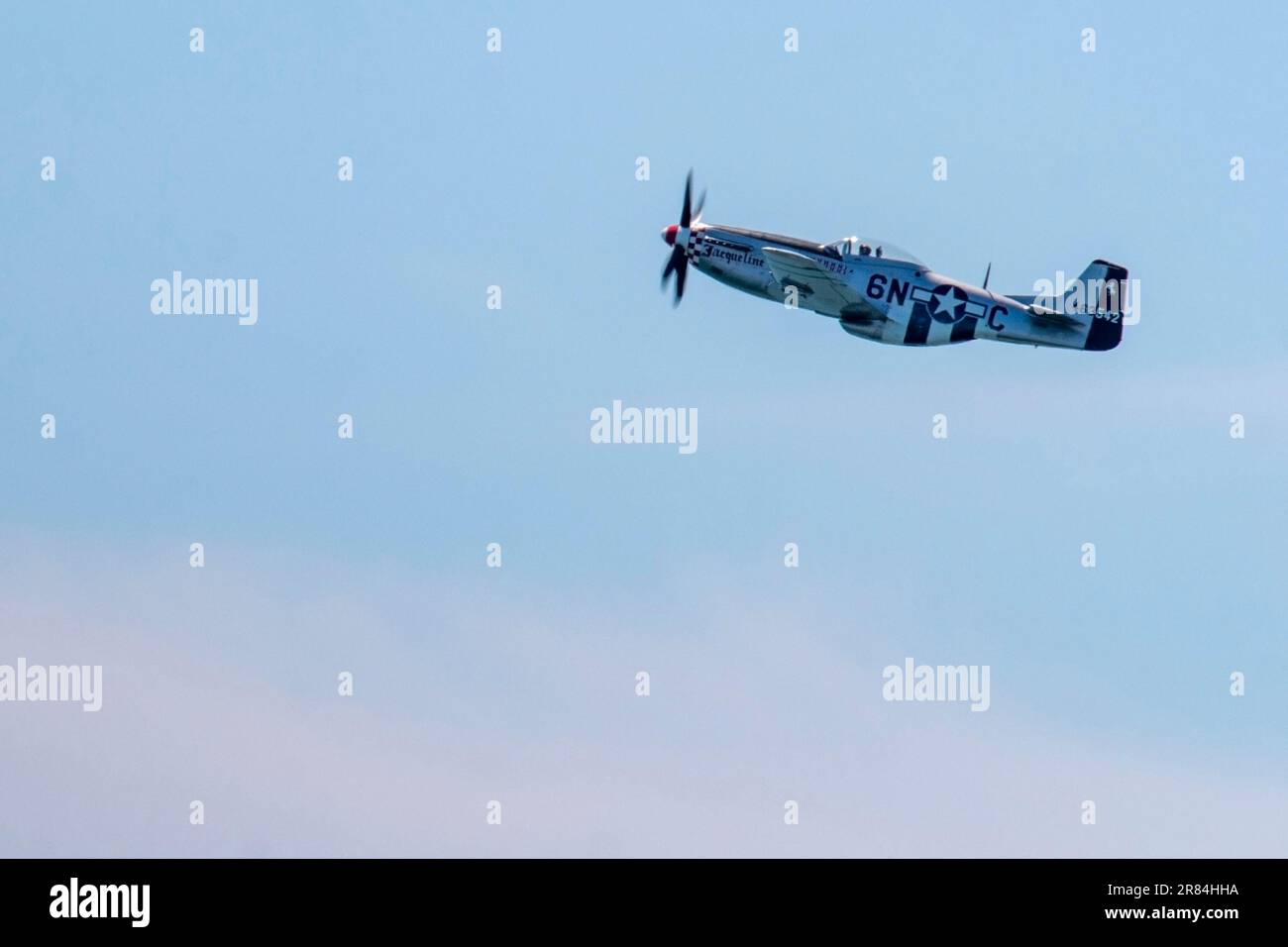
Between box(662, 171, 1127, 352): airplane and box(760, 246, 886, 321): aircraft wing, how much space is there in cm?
3

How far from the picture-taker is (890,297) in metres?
90.2

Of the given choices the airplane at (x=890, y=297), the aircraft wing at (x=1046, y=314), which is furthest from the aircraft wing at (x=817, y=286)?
the aircraft wing at (x=1046, y=314)

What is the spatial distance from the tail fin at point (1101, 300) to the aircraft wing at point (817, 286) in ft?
21.1

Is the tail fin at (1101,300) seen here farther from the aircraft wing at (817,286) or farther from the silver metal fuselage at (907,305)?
the aircraft wing at (817,286)

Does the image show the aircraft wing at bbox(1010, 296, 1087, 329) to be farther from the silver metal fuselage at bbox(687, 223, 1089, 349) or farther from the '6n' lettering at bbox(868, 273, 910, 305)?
the '6n' lettering at bbox(868, 273, 910, 305)

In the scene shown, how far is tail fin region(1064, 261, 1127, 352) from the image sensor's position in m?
90.9

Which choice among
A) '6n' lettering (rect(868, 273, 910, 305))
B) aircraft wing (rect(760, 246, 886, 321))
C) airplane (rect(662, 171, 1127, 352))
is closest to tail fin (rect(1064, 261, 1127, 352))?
airplane (rect(662, 171, 1127, 352))

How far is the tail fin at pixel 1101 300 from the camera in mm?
90938
